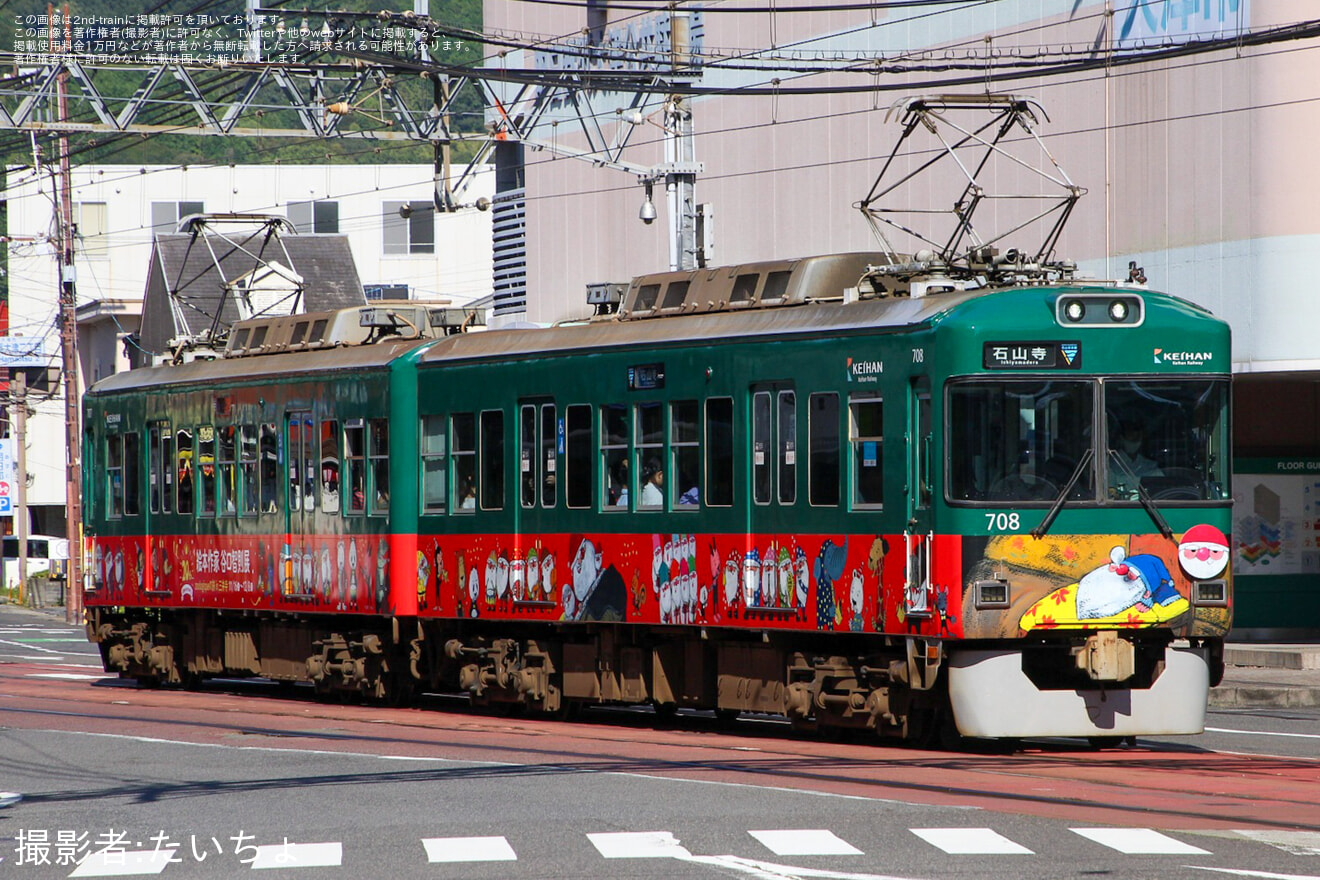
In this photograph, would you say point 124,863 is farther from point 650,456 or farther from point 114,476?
point 114,476

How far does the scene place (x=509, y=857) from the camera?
33.4ft

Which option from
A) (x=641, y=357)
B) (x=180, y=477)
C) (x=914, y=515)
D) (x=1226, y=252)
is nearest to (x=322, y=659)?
(x=180, y=477)

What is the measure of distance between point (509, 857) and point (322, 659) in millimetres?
12304

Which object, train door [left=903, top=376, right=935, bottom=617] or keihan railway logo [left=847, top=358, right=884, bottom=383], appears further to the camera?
keihan railway logo [left=847, top=358, right=884, bottom=383]

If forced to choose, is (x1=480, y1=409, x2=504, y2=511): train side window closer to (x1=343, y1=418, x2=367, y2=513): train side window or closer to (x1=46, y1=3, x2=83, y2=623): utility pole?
(x1=343, y1=418, x2=367, y2=513): train side window

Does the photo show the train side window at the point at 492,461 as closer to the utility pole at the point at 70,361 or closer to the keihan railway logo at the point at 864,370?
the keihan railway logo at the point at 864,370

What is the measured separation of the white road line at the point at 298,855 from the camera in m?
10.1

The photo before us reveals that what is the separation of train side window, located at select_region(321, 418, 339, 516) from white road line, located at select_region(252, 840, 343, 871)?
11.1 metres

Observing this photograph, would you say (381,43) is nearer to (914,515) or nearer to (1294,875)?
(914,515)

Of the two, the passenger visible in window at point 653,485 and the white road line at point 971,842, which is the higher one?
the passenger visible in window at point 653,485

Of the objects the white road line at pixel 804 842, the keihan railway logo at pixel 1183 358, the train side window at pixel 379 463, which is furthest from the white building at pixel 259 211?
the white road line at pixel 804 842

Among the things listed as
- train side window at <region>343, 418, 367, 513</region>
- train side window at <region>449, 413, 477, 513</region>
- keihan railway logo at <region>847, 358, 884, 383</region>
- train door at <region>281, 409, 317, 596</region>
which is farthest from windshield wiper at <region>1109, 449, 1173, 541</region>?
train door at <region>281, 409, 317, 596</region>

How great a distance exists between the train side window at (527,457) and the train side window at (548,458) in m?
0.13

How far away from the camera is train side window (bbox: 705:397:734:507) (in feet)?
55.6
